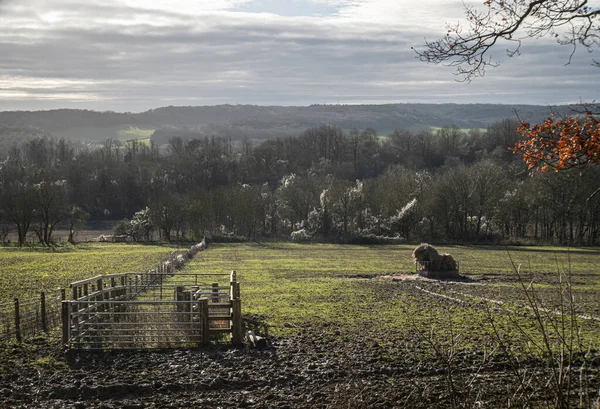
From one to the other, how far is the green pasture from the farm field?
0.36ft

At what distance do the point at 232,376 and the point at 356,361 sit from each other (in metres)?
3.05

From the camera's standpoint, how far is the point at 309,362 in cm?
1387

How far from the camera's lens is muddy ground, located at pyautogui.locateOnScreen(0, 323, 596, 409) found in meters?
11.1

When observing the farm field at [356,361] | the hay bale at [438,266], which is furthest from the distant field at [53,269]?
the hay bale at [438,266]

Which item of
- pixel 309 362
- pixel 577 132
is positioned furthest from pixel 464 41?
pixel 309 362

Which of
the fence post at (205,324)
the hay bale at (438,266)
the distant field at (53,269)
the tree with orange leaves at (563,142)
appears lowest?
the distant field at (53,269)

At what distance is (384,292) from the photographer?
2741 cm

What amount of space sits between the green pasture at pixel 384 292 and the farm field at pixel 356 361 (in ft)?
0.36

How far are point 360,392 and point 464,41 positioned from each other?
21.0 feet

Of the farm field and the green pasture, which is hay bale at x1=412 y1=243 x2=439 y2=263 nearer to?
the green pasture

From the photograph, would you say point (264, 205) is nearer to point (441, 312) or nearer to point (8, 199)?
point (8, 199)

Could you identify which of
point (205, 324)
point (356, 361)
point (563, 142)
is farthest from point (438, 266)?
point (563, 142)

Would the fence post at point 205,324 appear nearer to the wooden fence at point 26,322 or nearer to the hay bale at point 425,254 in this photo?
the wooden fence at point 26,322

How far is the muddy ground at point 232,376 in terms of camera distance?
36.5ft
